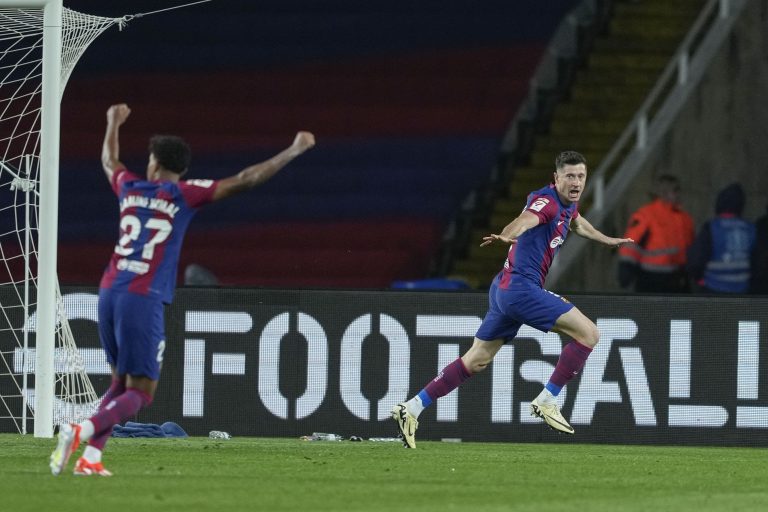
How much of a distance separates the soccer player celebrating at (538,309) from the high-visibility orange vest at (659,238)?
Answer: 178 inches

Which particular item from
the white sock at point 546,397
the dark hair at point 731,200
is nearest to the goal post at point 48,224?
the white sock at point 546,397

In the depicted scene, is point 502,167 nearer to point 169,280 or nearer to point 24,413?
point 24,413

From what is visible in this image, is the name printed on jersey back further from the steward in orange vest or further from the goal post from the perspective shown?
the steward in orange vest

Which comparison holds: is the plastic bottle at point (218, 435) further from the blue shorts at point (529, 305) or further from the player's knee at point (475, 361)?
the blue shorts at point (529, 305)

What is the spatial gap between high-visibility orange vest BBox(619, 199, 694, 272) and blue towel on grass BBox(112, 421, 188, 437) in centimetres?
502

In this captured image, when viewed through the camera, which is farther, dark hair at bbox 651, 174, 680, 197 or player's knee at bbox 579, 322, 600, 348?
dark hair at bbox 651, 174, 680, 197

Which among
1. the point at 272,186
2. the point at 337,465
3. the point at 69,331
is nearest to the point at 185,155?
the point at 337,465

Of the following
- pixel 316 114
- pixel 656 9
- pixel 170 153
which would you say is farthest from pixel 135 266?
pixel 656 9

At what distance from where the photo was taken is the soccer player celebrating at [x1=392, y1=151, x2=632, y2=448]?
1052 cm

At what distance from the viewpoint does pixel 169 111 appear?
58.9ft

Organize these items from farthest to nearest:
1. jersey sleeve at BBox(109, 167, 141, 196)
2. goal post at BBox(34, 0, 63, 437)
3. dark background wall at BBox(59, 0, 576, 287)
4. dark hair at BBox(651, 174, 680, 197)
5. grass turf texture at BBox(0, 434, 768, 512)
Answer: dark background wall at BBox(59, 0, 576, 287)
dark hair at BBox(651, 174, 680, 197)
goal post at BBox(34, 0, 63, 437)
jersey sleeve at BBox(109, 167, 141, 196)
grass turf texture at BBox(0, 434, 768, 512)

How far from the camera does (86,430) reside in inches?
315

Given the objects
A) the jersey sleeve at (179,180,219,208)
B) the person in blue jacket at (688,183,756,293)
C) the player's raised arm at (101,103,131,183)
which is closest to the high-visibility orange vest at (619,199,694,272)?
the person in blue jacket at (688,183,756,293)

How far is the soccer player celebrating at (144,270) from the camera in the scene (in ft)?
26.7
